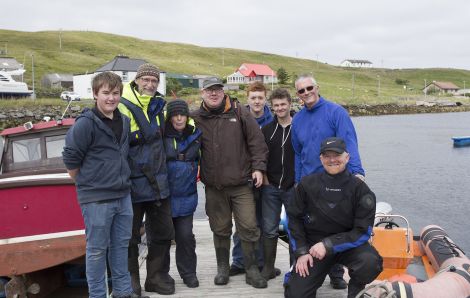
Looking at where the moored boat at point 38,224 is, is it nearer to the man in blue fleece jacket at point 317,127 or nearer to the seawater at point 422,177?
the man in blue fleece jacket at point 317,127

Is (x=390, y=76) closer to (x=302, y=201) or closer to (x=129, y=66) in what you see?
(x=129, y=66)

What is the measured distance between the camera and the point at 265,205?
527cm

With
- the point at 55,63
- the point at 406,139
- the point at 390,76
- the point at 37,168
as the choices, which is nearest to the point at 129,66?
the point at 406,139

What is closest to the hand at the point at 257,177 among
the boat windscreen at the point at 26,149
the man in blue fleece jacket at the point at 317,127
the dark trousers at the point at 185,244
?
the man in blue fleece jacket at the point at 317,127

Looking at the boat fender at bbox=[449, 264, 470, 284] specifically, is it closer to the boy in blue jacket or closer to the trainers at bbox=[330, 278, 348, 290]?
the trainers at bbox=[330, 278, 348, 290]

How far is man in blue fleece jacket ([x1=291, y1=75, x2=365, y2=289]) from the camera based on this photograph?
4.64 metres

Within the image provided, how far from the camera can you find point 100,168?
13.5ft

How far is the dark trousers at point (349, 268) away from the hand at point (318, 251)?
104 millimetres

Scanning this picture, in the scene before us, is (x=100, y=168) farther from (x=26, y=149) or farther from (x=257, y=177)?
(x=26, y=149)

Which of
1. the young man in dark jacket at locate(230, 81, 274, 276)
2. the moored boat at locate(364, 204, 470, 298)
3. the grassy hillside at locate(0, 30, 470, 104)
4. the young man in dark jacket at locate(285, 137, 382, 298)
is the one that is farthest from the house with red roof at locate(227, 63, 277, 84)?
the young man in dark jacket at locate(285, 137, 382, 298)

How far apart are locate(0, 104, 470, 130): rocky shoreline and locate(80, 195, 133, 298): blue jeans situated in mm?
32519

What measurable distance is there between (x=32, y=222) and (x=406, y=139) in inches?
1578

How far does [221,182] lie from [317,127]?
1.18 m

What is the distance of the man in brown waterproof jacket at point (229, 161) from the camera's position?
195 inches
